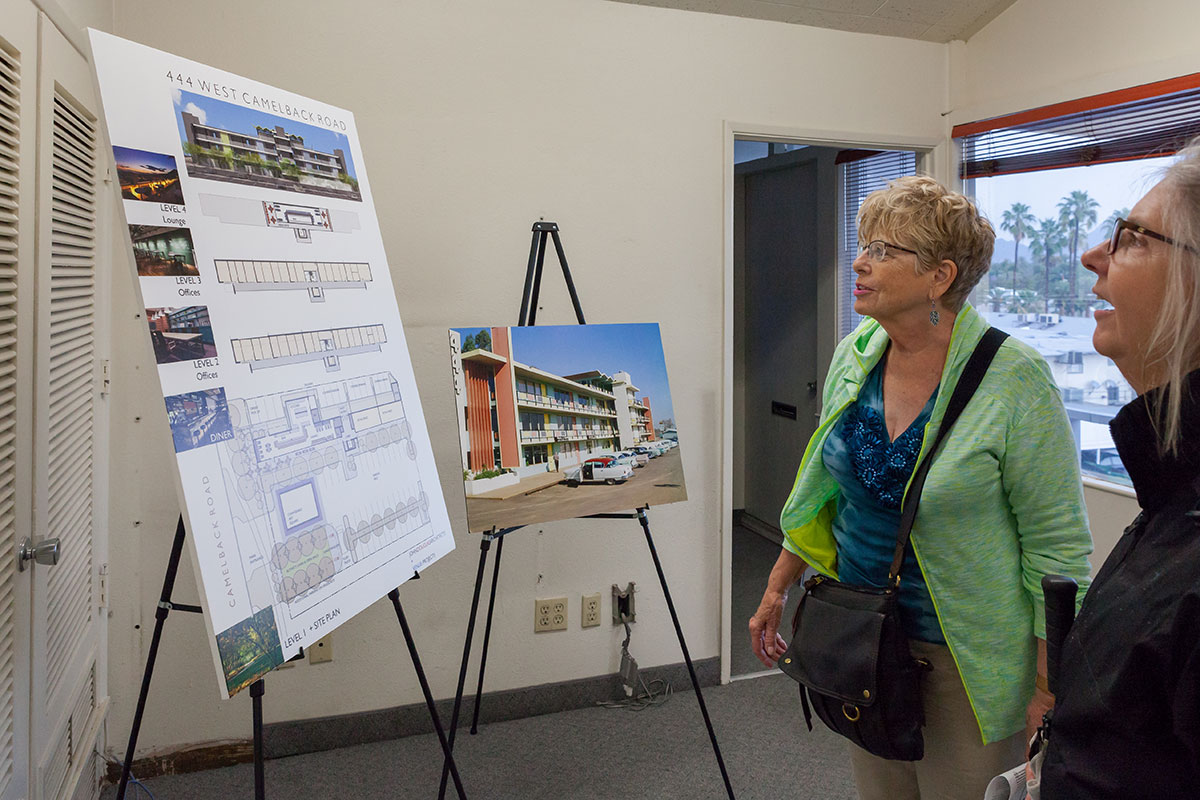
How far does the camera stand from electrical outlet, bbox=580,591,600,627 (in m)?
2.71

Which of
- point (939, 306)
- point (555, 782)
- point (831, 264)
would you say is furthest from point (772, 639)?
point (831, 264)

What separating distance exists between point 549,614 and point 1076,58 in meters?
2.49

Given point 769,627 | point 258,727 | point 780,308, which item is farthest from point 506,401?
point 780,308

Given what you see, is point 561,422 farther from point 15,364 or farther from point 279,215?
point 15,364

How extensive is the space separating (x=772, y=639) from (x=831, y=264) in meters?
2.63

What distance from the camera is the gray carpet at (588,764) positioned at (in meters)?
2.23

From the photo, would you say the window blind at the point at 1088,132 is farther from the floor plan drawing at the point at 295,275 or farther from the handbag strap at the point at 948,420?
the floor plan drawing at the point at 295,275

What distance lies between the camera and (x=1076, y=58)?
101 inches

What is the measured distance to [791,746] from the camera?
8.11 ft

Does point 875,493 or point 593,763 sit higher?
point 875,493

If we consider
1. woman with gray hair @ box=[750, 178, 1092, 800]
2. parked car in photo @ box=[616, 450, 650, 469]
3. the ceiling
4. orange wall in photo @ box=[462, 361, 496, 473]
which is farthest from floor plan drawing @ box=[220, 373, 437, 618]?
the ceiling

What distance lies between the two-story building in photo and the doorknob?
0.84 m

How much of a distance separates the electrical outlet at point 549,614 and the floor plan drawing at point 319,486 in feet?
3.41

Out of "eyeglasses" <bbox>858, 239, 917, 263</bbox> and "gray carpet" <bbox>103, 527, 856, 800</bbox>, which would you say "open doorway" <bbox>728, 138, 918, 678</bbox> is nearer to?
"gray carpet" <bbox>103, 527, 856, 800</bbox>
